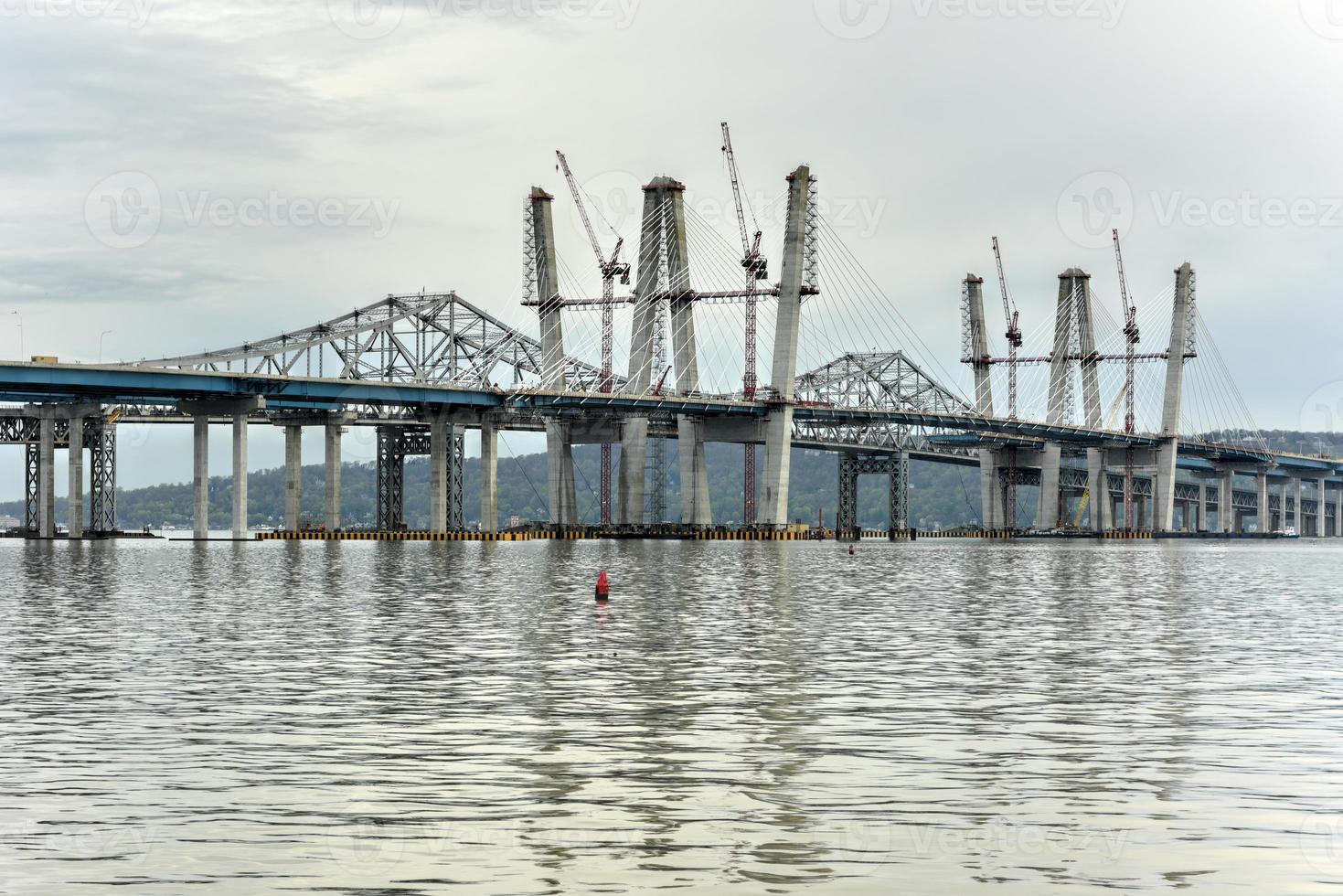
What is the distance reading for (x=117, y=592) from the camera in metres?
68.8

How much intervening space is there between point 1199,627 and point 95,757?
121ft

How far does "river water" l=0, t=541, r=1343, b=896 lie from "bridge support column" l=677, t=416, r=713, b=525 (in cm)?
14194

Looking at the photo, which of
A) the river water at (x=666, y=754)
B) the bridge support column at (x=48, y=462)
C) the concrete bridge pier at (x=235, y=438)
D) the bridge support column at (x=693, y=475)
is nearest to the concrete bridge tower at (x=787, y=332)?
the bridge support column at (x=693, y=475)

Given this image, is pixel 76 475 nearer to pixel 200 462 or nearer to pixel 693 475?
pixel 200 462

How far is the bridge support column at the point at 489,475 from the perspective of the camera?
7082 inches

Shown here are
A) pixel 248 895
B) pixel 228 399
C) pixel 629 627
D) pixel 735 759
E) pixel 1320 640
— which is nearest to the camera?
pixel 248 895

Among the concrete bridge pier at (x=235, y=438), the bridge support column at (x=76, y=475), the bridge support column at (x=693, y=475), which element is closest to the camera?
the concrete bridge pier at (x=235, y=438)

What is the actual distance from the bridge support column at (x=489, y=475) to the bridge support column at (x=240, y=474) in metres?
26.2

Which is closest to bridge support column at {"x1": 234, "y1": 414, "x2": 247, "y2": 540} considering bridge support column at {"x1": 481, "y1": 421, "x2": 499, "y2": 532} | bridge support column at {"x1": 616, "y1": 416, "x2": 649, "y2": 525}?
bridge support column at {"x1": 481, "y1": 421, "x2": 499, "y2": 532}

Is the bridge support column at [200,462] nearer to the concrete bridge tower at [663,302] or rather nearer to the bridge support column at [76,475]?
the bridge support column at [76,475]

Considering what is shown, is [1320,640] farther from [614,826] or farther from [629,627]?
[614,826]

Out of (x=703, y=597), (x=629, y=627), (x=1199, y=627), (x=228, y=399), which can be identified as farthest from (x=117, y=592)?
(x=228, y=399)

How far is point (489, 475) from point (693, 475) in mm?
29562

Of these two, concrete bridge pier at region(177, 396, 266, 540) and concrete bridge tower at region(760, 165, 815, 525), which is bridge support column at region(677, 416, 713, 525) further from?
concrete bridge pier at region(177, 396, 266, 540)
